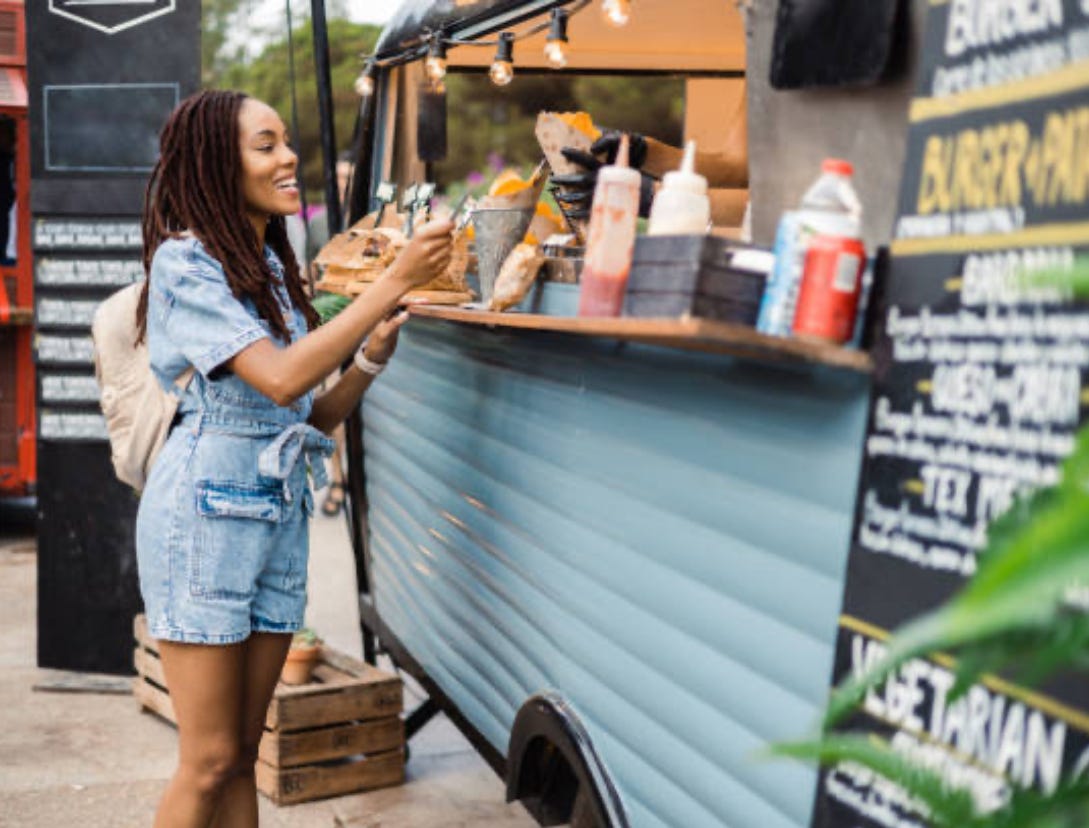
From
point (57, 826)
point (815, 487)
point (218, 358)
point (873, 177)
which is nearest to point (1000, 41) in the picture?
point (873, 177)

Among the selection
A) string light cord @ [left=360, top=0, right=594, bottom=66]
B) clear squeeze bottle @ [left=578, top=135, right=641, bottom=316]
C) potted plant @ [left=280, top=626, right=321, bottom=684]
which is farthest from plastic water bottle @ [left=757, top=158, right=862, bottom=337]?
potted plant @ [left=280, top=626, right=321, bottom=684]

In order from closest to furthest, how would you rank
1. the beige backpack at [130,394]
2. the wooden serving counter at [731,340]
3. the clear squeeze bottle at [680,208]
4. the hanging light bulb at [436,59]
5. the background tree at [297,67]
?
the wooden serving counter at [731,340]
the clear squeeze bottle at [680,208]
the beige backpack at [130,394]
the hanging light bulb at [436,59]
the background tree at [297,67]

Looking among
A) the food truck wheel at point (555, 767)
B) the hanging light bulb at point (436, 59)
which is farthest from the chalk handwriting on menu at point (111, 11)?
the food truck wheel at point (555, 767)

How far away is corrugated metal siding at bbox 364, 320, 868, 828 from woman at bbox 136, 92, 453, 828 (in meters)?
0.52

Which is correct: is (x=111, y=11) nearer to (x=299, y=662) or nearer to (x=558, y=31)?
(x=558, y=31)

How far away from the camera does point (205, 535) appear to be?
9.85 feet

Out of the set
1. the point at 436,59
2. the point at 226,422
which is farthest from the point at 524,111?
the point at 226,422

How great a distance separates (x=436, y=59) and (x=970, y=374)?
3218 mm

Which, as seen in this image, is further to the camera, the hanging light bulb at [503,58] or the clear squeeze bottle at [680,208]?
the hanging light bulb at [503,58]

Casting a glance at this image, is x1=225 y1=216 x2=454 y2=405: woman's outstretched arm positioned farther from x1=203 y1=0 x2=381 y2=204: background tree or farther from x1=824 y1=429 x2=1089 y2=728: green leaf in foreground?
x1=203 y1=0 x2=381 y2=204: background tree

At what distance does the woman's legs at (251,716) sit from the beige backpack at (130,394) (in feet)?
1.83

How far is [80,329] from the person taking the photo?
5.56 meters

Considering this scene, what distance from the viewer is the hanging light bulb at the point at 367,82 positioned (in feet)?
17.3

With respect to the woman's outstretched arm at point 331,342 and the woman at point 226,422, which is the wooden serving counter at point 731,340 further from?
the woman at point 226,422
